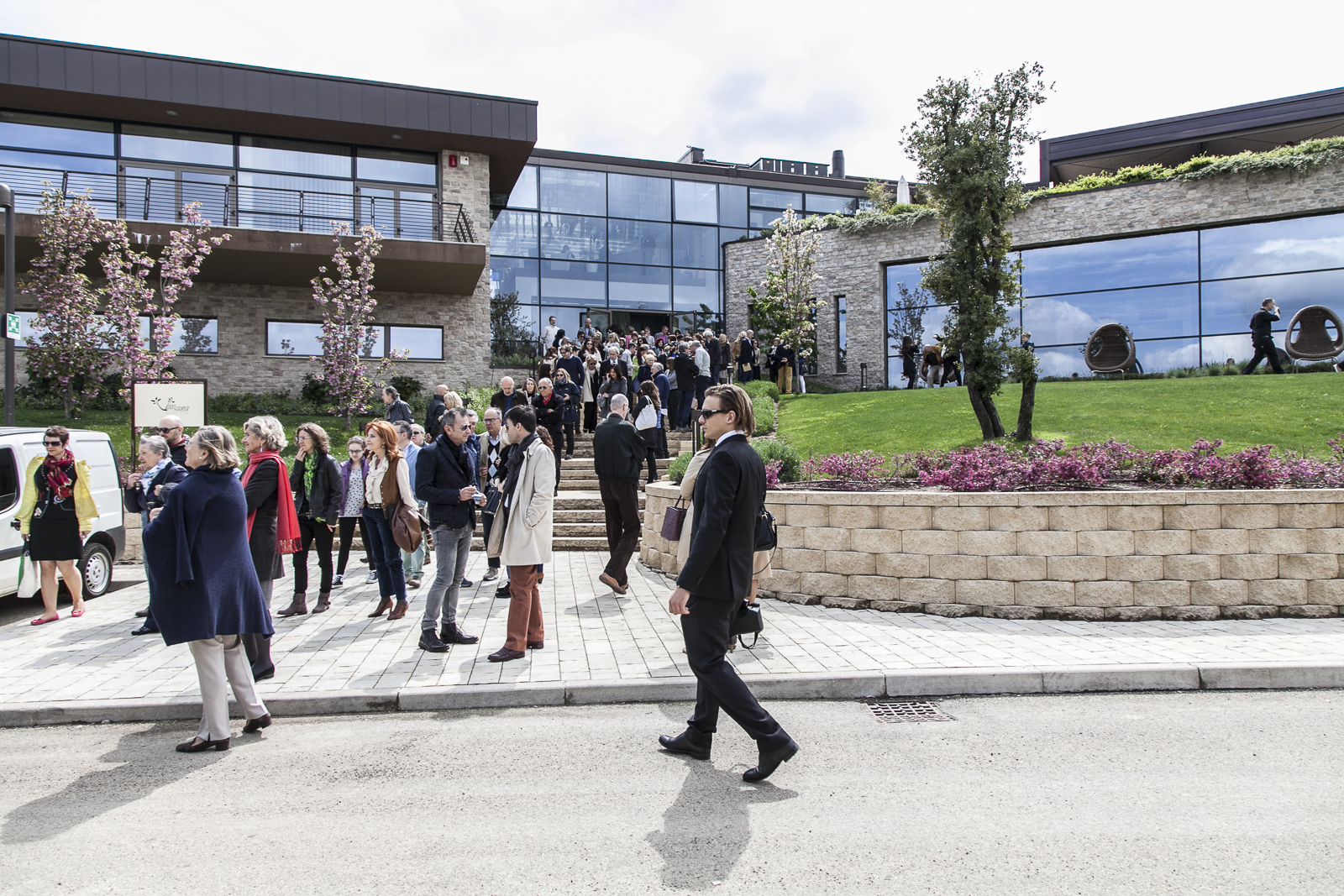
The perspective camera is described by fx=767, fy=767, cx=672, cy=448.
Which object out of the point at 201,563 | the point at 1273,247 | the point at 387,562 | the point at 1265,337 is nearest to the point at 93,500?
the point at 387,562

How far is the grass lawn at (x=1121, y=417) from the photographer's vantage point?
1170 cm

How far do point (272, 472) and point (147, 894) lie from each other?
3640 millimetres

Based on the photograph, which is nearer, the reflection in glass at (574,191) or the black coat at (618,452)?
the black coat at (618,452)

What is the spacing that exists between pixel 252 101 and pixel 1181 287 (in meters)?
26.0

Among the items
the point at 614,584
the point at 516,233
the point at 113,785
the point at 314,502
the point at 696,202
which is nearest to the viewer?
the point at 113,785

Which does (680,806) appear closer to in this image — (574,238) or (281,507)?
(281,507)

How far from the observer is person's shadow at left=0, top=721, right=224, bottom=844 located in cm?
350

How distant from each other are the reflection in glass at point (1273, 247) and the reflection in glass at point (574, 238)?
1926 centimetres

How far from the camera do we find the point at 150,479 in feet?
24.4

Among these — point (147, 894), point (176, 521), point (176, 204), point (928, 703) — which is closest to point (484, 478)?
point (176, 521)

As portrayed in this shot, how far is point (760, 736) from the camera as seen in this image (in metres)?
3.91

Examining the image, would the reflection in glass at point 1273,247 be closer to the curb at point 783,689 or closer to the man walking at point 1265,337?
the man walking at point 1265,337

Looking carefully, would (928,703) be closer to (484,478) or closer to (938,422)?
(484,478)

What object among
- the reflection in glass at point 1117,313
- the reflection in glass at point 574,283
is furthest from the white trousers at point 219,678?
the reflection in glass at point 574,283
